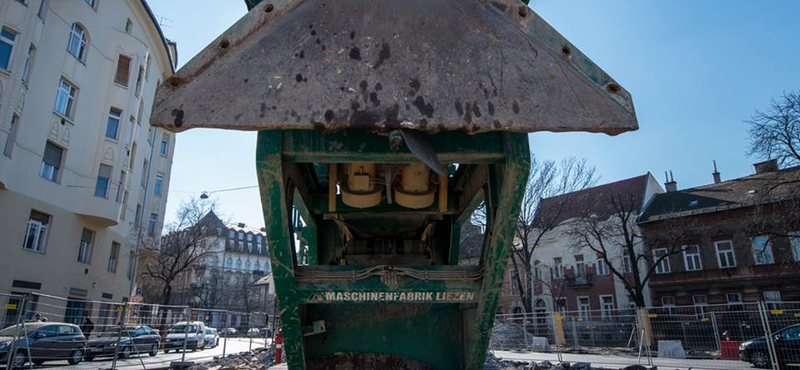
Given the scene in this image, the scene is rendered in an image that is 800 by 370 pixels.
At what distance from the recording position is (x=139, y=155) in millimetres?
25344

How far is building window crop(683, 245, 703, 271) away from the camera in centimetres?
2828

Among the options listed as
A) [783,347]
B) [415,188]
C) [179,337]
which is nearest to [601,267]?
[783,347]

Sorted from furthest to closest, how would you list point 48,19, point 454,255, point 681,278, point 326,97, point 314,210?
point 681,278
point 48,19
point 454,255
point 314,210
point 326,97

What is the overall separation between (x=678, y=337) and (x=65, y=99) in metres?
22.7

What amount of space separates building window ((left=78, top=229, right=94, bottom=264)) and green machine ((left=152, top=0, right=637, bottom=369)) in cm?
2109

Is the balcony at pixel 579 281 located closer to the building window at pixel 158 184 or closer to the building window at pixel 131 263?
the building window at pixel 131 263

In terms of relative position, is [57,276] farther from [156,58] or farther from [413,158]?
[413,158]

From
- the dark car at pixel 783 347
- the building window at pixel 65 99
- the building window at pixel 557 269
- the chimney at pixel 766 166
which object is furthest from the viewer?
the building window at pixel 557 269

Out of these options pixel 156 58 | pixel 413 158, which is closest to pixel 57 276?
pixel 156 58

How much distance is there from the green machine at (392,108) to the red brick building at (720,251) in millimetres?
26128

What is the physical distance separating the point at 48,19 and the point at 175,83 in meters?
20.7

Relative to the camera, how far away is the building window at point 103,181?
2066 centimetres

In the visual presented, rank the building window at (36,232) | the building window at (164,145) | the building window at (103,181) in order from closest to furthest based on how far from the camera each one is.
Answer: the building window at (36,232), the building window at (103,181), the building window at (164,145)

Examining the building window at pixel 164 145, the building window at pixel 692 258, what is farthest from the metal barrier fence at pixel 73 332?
the building window at pixel 692 258
